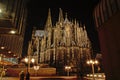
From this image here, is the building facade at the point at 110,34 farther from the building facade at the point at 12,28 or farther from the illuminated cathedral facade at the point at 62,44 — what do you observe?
the illuminated cathedral facade at the point at 62,44

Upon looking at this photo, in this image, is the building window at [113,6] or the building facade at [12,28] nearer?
the building window at [113,6]

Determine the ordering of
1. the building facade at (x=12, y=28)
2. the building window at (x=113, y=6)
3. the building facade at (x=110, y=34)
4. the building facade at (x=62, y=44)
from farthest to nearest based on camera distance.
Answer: the building facade at (x=62, y=44), the building facade at (x=12, y=28), the building window at (x=113, y=6), the building facade at (x=110, y=34)

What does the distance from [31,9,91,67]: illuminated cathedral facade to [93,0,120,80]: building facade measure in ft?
95.3

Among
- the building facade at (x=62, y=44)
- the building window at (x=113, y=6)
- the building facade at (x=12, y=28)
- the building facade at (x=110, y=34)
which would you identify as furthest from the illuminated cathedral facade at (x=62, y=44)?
the building window at (x=113, y=6)

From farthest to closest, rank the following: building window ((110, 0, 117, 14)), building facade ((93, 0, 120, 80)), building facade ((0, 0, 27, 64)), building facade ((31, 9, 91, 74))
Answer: building facade ((31, 9, 91, 74)) < building facade ((0, 0, 27, 64)) < building window ((110, 0, 117, 14)) < building facade ((93, 0, 120, 80))

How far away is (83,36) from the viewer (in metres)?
43.9

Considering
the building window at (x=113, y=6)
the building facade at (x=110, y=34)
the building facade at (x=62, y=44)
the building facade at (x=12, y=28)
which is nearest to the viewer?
the building facade at (x=110, y=34)

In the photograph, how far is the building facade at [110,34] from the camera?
24.5 feet

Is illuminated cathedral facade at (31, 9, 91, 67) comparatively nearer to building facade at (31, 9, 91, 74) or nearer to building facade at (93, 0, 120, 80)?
building facade at (31, 9, 91, 74)

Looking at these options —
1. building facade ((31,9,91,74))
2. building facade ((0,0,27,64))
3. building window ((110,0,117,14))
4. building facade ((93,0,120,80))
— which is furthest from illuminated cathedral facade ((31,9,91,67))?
building window ((110,0,117,14))

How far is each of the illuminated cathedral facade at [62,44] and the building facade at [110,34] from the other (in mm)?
29038

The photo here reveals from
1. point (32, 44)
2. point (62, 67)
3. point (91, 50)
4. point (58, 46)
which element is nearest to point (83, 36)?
point (91, 50)

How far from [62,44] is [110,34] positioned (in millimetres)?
34257

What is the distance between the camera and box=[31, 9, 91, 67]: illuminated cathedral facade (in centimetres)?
3965
